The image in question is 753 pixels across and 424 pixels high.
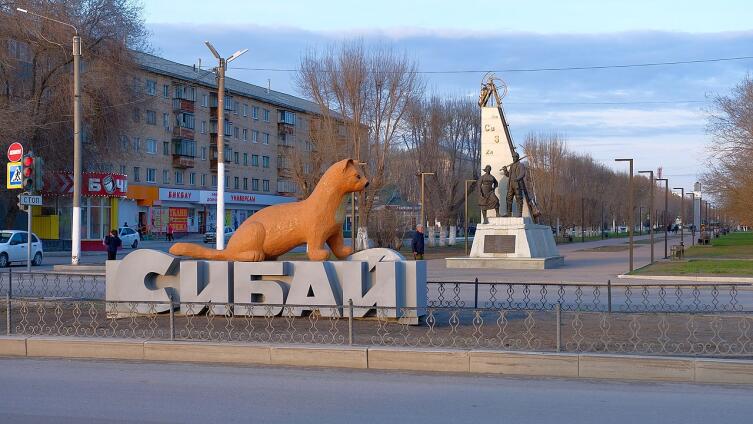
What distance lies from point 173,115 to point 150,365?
61.2 meters

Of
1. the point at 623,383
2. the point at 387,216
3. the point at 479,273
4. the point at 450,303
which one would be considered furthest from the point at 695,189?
the point at 623,383

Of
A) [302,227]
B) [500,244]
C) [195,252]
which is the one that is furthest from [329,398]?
[500,244]

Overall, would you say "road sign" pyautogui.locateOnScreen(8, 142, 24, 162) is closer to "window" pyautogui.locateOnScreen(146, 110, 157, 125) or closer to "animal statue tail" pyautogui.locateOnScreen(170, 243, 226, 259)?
"animal statue tail" pyautogui.locateOnScreen(170, 243, 226, 259)

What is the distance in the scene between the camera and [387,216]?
48656 mm

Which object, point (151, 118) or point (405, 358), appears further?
point (151, 118)

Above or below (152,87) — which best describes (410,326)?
below

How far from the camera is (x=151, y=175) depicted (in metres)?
67.5

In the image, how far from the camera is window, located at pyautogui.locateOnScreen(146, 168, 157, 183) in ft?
220

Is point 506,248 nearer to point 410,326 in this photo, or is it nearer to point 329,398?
point 410,326

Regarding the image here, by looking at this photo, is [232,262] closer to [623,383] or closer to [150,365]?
[150,365]

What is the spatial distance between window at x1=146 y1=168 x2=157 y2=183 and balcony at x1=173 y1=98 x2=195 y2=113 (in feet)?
18.6

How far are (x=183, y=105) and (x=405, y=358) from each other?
6244 centimetres

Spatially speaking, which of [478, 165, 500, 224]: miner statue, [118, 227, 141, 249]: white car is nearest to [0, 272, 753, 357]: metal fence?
[478, 165, 500, 224]: miner statue

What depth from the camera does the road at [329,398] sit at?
26.3 ft
